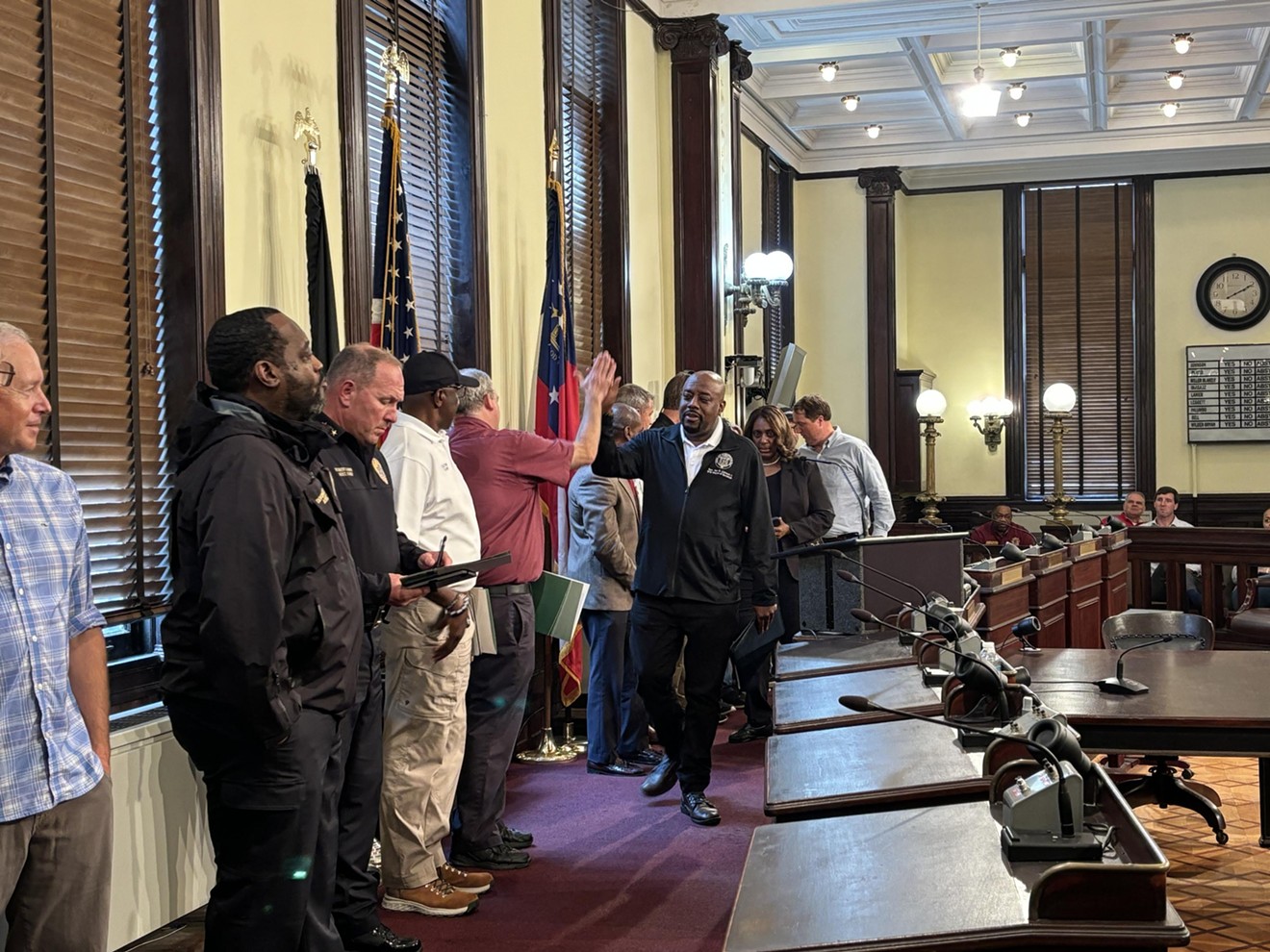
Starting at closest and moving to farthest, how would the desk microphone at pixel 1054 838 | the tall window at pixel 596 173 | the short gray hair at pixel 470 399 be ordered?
the desk microphone at pixel 1054 838
the short gray hair at pixel 470 399
the tall window at pixel 596 173

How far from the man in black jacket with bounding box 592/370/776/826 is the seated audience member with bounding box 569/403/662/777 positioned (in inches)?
26.0

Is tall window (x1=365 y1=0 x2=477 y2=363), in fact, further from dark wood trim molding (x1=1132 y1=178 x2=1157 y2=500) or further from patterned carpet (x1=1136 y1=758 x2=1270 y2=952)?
dark wood trim molding (x1=1132 y1=178 x2=1157 y2=500)

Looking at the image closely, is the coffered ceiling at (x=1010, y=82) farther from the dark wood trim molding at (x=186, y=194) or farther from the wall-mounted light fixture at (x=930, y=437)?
the dark wood trim molding at (x=186, y=194)

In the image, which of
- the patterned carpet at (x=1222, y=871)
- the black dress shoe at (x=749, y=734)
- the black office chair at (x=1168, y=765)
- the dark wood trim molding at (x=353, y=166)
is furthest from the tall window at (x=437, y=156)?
the patterned carpet at (x=1222, y=871)

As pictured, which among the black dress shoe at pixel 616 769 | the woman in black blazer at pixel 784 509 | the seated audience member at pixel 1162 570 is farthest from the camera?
the seated audience member at pixel 1162 570

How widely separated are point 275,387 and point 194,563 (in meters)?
0.37

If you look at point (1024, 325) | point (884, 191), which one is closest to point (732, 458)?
point (884, 191)

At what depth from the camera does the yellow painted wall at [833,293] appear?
12.1 m

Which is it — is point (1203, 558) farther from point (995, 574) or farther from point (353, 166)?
point (353, 166)

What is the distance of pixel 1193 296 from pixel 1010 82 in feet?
11.9

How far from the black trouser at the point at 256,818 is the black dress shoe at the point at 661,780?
2565mm

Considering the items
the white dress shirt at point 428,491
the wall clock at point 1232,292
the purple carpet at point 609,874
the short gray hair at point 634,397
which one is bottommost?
the purple carpet at point 609,874

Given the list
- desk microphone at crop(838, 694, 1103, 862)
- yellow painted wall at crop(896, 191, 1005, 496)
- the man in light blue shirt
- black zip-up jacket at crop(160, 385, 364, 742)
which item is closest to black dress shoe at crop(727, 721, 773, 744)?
black zip-up jacket at crop(160, 385, 364, 742)

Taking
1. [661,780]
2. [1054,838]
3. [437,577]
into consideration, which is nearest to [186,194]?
[437,577]
